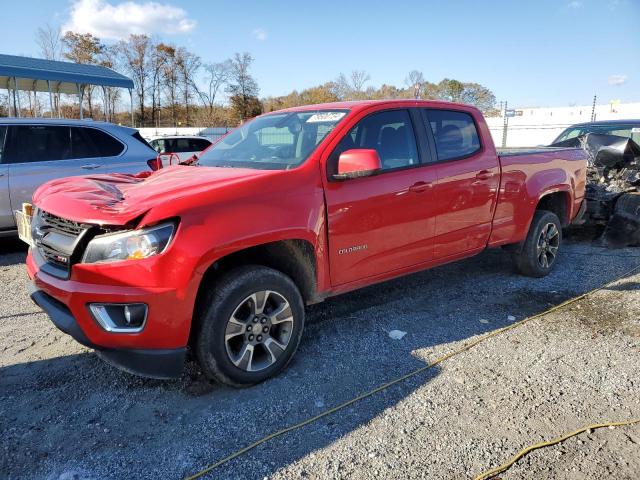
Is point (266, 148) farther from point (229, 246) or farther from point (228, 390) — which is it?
point (228, 390)

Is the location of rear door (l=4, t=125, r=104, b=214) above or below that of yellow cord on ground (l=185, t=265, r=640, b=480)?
above

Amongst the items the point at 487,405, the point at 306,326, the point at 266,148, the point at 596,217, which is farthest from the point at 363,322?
the point at 596,217

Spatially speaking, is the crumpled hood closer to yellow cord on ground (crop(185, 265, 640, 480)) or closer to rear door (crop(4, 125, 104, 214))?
yellow cord on ground (crop(185, 265, 640, 480))

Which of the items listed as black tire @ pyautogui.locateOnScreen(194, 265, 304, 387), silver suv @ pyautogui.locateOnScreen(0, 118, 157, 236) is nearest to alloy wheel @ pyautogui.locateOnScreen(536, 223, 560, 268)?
black tire @ pyautogui.locateOnScreen(194, 265, 304, 387)

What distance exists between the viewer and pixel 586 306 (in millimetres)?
4641

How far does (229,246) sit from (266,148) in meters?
1.29

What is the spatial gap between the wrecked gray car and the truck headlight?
622 cm

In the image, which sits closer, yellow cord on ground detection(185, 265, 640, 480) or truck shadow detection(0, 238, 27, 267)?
yellow cord on ground detection(185, 265, 640, 480)

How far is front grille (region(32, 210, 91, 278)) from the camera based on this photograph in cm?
282

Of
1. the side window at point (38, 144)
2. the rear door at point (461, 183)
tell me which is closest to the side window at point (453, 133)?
the rear door at point (461, 183)

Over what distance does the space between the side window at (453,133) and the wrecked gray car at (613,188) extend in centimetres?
331

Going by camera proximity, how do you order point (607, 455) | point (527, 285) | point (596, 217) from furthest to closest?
1. point (596, 217)
2. point (527, 285)
3. point (607, 455)

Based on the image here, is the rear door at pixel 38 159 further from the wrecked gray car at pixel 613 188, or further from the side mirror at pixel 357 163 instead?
the wrecked gray car at pixel 613 188

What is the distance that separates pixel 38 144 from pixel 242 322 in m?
4.89
